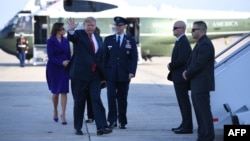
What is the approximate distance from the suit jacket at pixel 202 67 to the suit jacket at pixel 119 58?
2.03 metres

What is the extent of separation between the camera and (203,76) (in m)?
8.74

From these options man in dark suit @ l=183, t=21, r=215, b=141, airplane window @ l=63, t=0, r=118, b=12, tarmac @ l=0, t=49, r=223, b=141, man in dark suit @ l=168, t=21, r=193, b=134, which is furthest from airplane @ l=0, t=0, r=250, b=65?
man in dark suit @ l=183, t=21, r=215, b=141

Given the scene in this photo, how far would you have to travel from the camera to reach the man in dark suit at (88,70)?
9789mm

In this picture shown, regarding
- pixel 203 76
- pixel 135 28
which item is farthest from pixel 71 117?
pixel 135 28

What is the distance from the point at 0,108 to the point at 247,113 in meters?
6.54

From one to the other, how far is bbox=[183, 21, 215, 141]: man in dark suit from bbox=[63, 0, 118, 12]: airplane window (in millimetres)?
22146

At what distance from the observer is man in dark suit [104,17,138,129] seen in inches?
421

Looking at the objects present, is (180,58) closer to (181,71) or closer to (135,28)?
(181,71)

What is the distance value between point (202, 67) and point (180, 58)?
129 cm

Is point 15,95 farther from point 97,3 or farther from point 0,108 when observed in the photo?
point 97,3

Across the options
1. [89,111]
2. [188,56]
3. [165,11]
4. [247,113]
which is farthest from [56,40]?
[165,11]

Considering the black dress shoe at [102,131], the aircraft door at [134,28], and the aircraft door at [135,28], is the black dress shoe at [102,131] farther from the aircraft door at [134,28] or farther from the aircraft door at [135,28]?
the aircraft door at [134,28]

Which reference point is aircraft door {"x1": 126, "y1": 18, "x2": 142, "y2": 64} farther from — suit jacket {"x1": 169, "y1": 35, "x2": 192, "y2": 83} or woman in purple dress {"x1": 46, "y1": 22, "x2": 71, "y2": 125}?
suit jacket {"x1": 169, "y1": 35, "x2": 192, "y2": 83}

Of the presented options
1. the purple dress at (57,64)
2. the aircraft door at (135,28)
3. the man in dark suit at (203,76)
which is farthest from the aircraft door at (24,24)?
the man in dark suit at (203,76)
